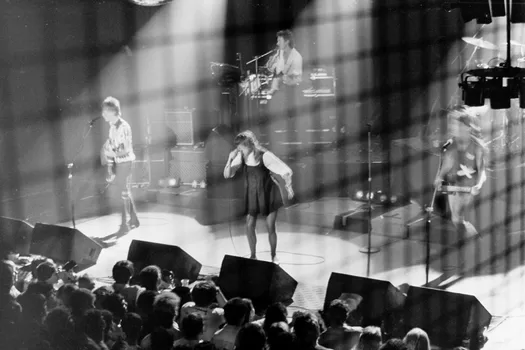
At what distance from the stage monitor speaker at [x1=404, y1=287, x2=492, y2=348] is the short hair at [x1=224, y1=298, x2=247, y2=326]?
1.21 metres

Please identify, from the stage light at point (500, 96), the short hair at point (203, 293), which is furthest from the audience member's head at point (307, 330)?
the stage light at point (500, 96)

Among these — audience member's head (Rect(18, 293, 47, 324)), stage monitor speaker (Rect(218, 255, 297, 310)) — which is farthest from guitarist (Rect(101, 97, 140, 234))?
audience member's head (Rect(18, 293, 47, 324))

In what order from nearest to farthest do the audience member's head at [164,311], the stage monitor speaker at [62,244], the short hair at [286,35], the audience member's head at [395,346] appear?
1. the audience member's head at [395,346]
2. the audience member's head at [164,311]
3. the stage monitor speaker at [62,244]
4. the short hair at [286,35]

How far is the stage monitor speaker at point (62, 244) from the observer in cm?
695

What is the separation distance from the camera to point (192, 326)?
13.0 feet

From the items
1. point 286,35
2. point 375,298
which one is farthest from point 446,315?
point 286,35

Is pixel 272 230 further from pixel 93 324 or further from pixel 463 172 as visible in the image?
pixel 93 324

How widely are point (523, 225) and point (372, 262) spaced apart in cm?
195

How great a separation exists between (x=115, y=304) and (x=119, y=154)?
4443 mm

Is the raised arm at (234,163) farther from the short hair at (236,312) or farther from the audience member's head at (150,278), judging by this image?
the short hair at (236,312)

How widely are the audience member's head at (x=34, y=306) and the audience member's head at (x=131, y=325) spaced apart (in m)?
0.58

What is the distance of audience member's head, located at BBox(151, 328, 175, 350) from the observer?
3.79m

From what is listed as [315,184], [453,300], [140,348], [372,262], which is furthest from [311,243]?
[140,348]

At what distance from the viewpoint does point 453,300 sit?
4.68m
